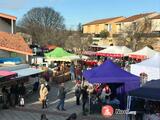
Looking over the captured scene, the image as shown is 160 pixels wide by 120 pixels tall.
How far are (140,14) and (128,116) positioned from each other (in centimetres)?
6877

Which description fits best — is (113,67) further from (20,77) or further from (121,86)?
(20,77)

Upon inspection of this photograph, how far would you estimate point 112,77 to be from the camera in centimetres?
1816

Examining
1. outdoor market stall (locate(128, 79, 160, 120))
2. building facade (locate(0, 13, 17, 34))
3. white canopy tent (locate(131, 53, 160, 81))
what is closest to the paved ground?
outdoor market stall (locate(128, 79, 160, 120))

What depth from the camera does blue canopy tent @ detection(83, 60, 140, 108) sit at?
18.0 metres

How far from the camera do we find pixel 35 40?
8219cm

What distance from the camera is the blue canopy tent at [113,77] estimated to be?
17969mm

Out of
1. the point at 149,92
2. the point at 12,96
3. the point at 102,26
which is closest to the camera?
the point at 149,92

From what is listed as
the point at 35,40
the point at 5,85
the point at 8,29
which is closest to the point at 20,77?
the point at 5,85

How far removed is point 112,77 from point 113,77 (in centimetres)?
4

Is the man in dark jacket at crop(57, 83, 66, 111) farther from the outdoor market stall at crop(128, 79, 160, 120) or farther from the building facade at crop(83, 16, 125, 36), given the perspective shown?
the building facade at crop(83, 16, 125, 36)

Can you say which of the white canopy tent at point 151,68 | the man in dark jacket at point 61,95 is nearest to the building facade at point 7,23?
the white canopy tent at point 151,68
